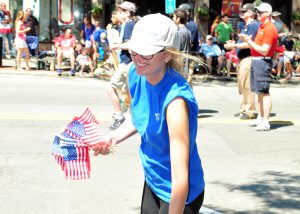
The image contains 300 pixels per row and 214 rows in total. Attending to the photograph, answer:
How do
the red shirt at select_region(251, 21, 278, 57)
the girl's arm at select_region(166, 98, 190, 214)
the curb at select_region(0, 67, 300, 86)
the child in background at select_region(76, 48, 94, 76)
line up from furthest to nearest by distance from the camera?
the child in background at select_region(76, 48, 94, 76)
the curb at select_region(0, 67, 300, 86)
the red shirt at select_region(251, 21, 278, 57)
the girl's arm at select_region(166, 98, 190, 214)

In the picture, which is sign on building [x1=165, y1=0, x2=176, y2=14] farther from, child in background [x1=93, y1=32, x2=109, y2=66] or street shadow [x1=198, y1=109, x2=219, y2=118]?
street shadow [x1=198, y1=109, x2=219, y2=118]

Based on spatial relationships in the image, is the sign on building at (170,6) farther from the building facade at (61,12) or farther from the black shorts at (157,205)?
the black shorts at (157,205)

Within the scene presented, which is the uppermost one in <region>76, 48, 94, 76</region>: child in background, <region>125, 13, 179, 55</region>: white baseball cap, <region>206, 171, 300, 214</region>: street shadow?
<region>125, 13, 179, 55</region>: white baseball cap

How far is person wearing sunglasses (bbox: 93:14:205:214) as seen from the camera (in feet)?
10.4

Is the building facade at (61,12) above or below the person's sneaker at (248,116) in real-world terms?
above

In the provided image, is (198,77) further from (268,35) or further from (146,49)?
(146,49)

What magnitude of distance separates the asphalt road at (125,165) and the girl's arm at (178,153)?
112 inches

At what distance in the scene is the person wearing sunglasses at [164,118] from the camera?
317 centimetres

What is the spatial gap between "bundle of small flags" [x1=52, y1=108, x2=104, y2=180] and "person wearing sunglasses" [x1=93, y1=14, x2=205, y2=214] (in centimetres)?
27

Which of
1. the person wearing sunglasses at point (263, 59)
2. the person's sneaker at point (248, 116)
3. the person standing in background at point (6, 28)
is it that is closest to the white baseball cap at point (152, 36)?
the person wearing sunglasses at point (263, 59)

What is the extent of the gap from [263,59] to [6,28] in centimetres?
1286

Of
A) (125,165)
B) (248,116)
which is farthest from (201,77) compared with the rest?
(125,165)

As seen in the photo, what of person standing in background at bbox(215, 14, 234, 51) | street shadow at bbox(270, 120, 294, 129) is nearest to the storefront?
person standing in background at bbox(215, 14, 234, 51)

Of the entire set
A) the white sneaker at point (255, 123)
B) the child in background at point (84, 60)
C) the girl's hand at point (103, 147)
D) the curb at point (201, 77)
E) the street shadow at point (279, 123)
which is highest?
the girl's hand at point (103, 147)
